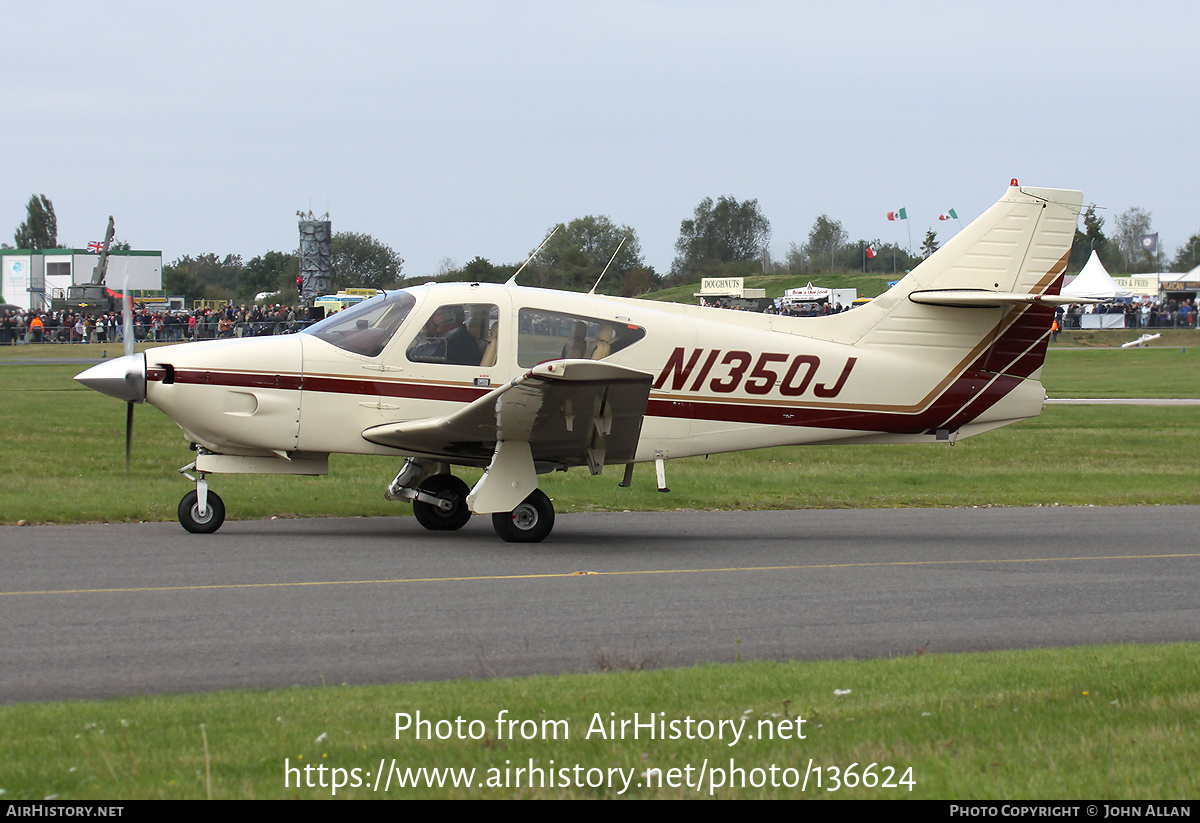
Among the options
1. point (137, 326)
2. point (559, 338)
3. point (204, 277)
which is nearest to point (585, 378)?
point (559, 338)

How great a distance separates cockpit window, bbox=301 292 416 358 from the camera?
11648mm

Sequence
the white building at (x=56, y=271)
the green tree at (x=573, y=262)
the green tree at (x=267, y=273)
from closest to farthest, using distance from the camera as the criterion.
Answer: the green tree at (x=573, y=262) → the white building at (x=56, y=271) → the green tree at (x=267, y=273)

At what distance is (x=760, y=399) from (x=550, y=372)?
3102mm

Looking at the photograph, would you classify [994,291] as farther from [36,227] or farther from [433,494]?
[36,227]

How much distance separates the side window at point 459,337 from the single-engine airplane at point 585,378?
0.8 inches

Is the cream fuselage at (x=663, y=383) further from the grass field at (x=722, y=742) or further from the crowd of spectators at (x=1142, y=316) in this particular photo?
the crowd of spectators at (x=1142, y=316)

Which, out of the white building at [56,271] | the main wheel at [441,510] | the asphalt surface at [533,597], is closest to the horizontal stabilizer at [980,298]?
the asphalt surface at [533,597]

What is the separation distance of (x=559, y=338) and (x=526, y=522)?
6.10ft

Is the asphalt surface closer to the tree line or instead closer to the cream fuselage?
the cream fuselage

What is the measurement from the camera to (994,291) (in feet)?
41.7

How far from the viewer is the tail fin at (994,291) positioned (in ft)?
41.8

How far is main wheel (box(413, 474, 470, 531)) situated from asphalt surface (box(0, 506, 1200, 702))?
176 millimetres

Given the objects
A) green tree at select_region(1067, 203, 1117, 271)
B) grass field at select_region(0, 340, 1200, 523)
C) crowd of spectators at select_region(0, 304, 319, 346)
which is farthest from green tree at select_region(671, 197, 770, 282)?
grass field at select_region(0, 340, 1200, 523)
